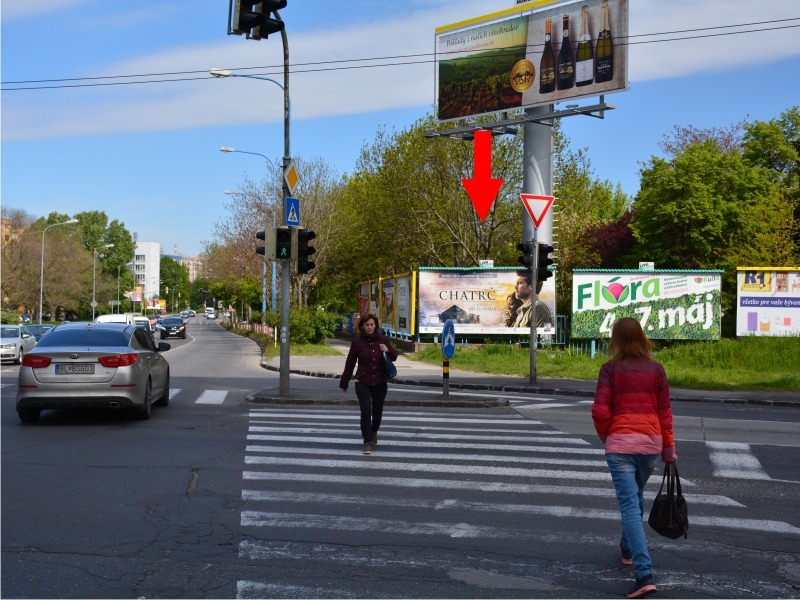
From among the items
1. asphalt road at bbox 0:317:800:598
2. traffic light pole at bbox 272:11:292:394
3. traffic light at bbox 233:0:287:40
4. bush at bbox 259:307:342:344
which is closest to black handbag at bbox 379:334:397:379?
asphalt road at bbox 0:317:800:598

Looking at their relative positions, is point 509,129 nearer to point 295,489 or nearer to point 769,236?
point 769,236

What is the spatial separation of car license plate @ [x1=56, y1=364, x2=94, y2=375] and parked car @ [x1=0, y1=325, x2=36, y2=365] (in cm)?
1883

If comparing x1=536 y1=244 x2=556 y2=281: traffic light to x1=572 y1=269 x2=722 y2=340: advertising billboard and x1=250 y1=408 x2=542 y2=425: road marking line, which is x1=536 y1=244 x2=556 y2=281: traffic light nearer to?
x1=250 y1=408 x2=542 y2=425: road marking line

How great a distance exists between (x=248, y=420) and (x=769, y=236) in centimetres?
3621

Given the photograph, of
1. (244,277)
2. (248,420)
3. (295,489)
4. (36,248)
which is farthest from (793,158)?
(36,248)

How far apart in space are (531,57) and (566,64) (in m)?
1.80

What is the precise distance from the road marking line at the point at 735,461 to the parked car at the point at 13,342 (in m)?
24.7

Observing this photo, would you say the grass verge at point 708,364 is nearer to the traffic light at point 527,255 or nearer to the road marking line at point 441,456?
the traffic light at point 527,255

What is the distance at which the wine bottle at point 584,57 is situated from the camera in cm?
2825

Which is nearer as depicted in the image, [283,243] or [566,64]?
[283,243]

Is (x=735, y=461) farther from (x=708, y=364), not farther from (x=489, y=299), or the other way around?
(x=489, y=299)

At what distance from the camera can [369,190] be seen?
1848 inches

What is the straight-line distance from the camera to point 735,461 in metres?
9.98

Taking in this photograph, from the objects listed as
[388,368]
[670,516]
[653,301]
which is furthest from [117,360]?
[653,301]
